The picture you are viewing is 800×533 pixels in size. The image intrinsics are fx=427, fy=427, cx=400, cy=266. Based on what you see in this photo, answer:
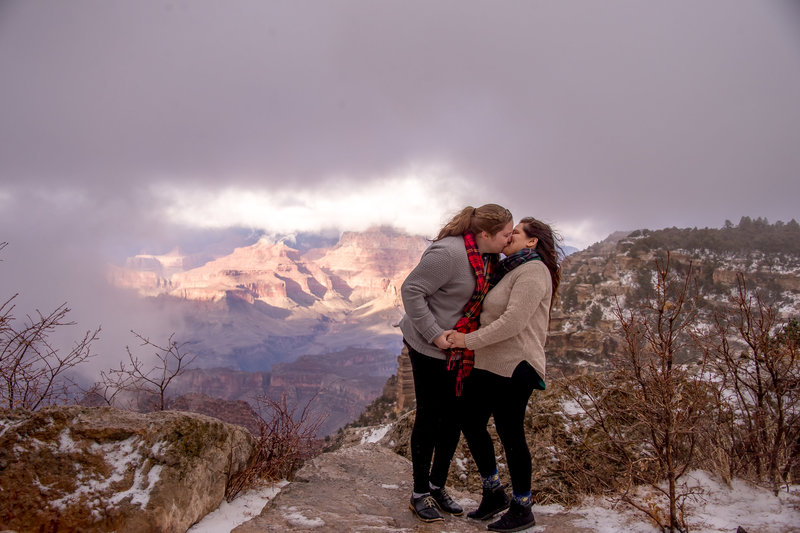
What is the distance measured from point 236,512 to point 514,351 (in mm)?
2333

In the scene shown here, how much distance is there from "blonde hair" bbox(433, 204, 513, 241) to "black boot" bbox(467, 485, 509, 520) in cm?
191

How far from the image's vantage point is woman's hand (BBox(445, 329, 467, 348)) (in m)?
2.81

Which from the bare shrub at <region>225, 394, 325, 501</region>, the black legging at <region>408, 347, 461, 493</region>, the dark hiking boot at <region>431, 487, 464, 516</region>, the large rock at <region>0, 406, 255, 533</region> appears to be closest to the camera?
the large rock at <region>0, 406, 255, 533</region>

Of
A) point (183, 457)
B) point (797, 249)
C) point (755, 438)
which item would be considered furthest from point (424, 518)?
point (797, 249)

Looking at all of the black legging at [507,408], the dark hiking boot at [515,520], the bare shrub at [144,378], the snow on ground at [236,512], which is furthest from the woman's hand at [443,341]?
the bare shrub at [144,378]

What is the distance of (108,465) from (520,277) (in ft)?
9.36

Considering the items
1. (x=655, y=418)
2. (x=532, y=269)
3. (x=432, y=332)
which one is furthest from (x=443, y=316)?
(x=655, y=418)

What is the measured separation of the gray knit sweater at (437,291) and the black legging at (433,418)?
5.8 inches

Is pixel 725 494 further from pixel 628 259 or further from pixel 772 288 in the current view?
pixel 628 259

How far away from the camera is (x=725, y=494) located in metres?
3.07

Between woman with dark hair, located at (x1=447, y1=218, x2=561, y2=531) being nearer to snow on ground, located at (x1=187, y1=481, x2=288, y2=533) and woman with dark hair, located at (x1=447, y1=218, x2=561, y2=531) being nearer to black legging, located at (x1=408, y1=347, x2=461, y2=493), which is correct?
black legging, located at (x1=408, y1=347, x2=461, y2=493)

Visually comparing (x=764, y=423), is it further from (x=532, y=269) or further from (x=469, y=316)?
(x=469, y=316)

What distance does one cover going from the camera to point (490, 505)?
3.12m

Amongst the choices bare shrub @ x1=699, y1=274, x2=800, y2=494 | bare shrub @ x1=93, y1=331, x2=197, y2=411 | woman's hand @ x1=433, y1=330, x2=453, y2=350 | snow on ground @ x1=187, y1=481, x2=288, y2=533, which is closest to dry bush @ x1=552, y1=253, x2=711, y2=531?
bare shrub @ x1=699, y1=274, x2=800, y2=494
